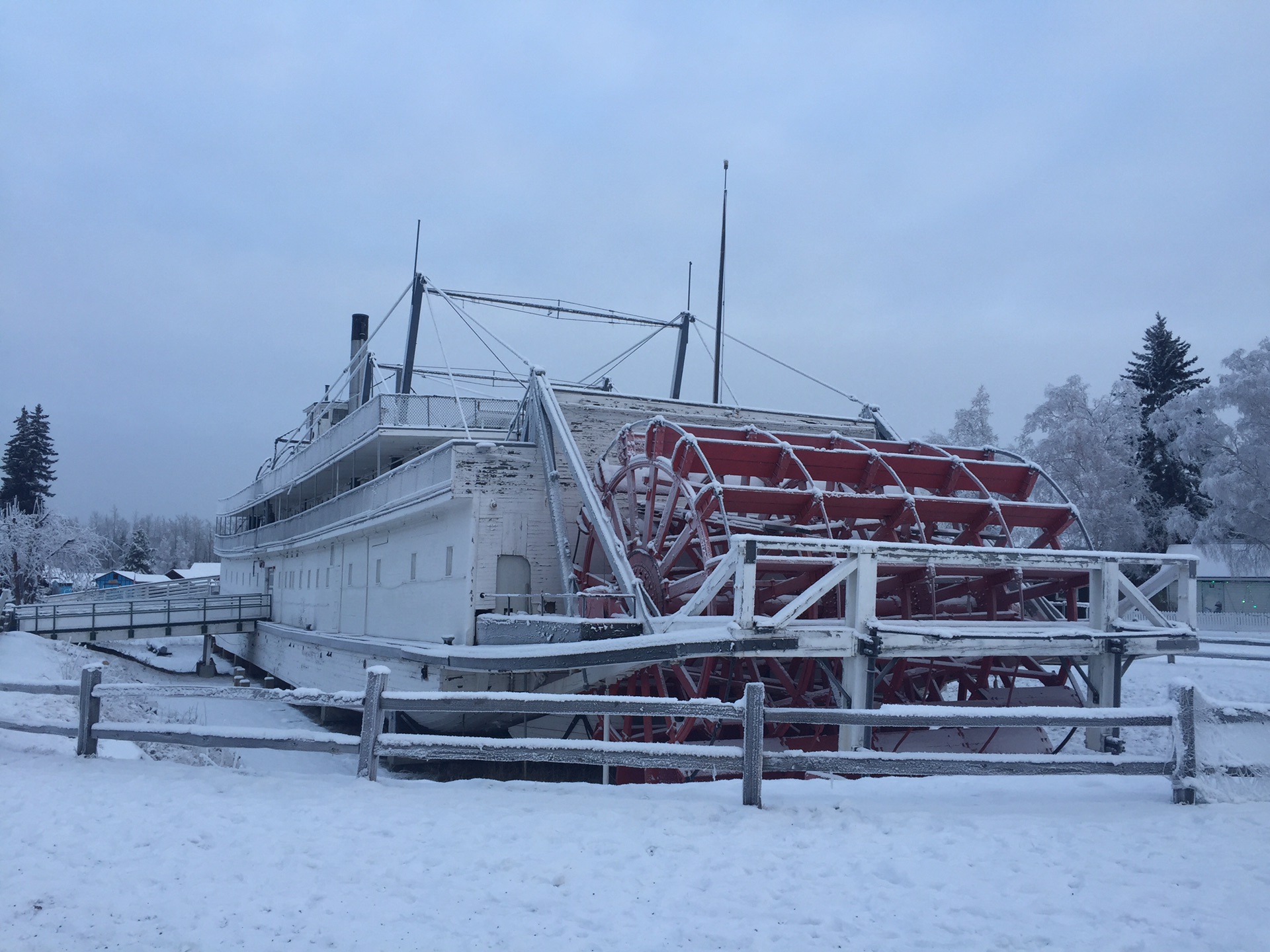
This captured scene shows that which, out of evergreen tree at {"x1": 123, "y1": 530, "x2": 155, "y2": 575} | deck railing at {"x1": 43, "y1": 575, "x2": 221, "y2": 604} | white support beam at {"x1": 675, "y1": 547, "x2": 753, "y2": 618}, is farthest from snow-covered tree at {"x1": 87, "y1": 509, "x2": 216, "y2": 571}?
white support beam at {"x1": 675, "y1": 547, "x2": 753, "y2": 618}

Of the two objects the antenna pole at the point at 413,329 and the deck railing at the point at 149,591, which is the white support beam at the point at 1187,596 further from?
the deck railing at the point at 149,591

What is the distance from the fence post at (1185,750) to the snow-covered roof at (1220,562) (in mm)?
21088

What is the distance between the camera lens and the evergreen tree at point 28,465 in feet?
131

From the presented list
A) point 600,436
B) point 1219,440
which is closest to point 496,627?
point 600,436

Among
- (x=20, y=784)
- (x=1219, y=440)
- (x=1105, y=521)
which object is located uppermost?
(x=1219, y=440)

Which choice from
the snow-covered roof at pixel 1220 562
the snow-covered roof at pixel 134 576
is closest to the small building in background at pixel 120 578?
the snow-covered roof at pixel 134 576

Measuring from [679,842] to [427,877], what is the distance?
1.03 metres

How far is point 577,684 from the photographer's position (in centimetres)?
880

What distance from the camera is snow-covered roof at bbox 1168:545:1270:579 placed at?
23562 mm

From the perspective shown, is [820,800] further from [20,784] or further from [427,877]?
[20,784]

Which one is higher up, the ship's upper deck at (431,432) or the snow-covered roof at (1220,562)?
the ship's upper deck at (431,432)

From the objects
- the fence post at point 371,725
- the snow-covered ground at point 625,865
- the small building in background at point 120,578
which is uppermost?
the fence post at point 371,725

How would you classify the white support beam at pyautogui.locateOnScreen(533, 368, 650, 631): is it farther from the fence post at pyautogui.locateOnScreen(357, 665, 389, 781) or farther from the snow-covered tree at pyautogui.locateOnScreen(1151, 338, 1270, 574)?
the snow-covered tree at pyautogui.locateOnScreen(1151, 338, 1270, 574)

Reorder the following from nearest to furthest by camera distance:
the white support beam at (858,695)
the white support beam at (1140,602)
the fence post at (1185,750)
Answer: the fence post at (1185,750)
the white support beam at (858,695)
the white support beam at (1140,602)
